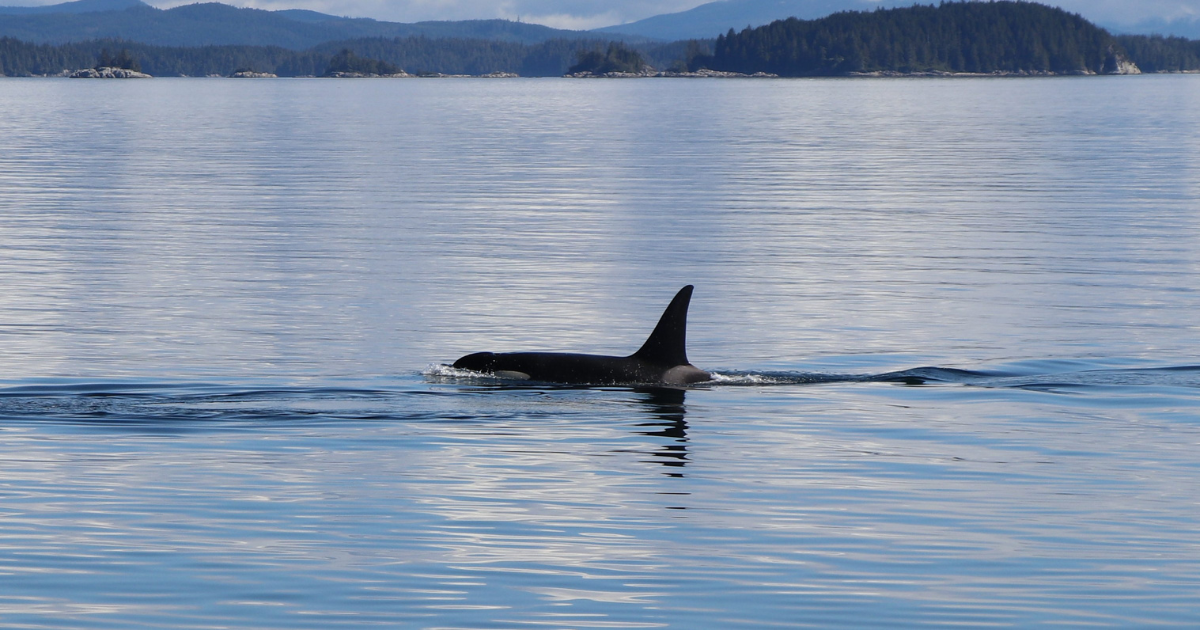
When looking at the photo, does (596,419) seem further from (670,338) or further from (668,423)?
(670,338)

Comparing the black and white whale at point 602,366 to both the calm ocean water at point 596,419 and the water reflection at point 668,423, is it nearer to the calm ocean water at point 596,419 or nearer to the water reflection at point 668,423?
the water reflection at point 668,423

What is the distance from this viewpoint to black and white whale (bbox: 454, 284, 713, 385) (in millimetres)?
18203

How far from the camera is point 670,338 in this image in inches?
712

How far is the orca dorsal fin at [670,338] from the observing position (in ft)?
57.9

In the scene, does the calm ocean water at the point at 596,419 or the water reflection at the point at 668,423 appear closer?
the calm ocean water at the point at 596,419

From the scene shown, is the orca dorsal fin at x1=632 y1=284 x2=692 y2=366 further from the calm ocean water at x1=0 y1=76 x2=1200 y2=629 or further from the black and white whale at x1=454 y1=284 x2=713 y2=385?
the calm ocean water at x1=0 y1=76 x2=1200 y2=629

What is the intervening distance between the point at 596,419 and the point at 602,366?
6.17ft

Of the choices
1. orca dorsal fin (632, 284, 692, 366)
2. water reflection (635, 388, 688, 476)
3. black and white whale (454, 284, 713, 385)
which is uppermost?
orca dorsal fin (632, 284, 692, 366)

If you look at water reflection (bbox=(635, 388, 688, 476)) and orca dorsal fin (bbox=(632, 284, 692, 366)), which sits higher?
orca dorsal fin (bbox=(632, 284, 692, 366))

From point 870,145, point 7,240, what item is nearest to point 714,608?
point 7,240

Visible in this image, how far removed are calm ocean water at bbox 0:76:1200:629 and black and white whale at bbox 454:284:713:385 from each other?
355 millimetres

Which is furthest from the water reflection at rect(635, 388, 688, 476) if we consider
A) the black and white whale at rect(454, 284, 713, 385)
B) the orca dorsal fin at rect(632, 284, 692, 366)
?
the orca dorsal fin at rect(632, 284, 692, 366)

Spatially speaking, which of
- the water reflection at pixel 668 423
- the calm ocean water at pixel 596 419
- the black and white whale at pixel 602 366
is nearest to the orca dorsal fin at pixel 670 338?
the black and white whale at pixel 602 366

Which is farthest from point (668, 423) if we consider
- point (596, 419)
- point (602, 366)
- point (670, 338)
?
point (602, 366)
